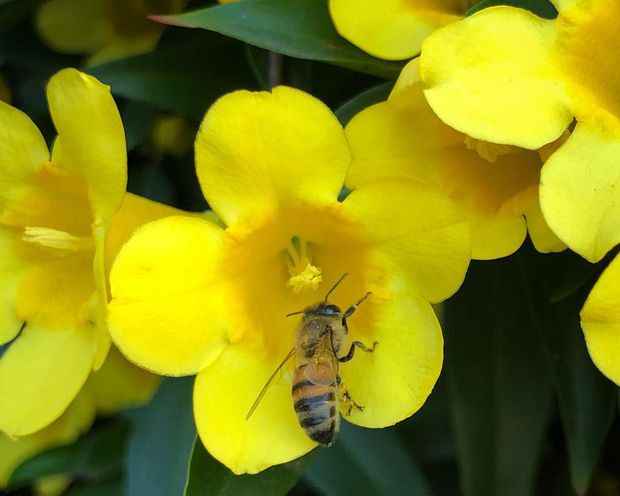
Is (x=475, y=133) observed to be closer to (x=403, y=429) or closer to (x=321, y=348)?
(x=321, y=348)

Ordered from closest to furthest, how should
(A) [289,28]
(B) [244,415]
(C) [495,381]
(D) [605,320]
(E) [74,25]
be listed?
1. (D) [605,320]
2. (B) [244,415]
3. (A) [289,28]
4. (C) [495,381]
5. (E) [74,25]

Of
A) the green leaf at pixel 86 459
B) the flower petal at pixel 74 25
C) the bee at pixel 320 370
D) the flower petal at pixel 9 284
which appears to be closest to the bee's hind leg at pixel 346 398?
the bee at pixel 320 370

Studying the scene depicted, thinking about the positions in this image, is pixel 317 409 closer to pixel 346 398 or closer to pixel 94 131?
pixel 346 398

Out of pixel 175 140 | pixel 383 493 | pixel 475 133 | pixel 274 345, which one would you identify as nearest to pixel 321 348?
pixel 274 345

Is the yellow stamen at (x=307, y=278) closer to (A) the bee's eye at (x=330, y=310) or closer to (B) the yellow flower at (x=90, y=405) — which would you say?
(A) the bee's eye at (x=330, y=310)

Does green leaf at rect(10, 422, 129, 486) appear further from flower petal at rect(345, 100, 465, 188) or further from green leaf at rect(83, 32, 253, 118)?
flower petal at rect(345, 100, 465, 188)

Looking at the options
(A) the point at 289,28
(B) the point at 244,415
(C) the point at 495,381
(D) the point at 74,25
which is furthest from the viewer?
(D) the point at 74,25

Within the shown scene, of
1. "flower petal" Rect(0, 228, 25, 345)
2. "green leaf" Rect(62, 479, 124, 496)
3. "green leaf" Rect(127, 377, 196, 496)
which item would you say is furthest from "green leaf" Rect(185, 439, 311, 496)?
"green leaf" Rect(62, 479, 124, 496)

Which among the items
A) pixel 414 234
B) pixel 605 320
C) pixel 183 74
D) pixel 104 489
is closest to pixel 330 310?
pixel 414 234
